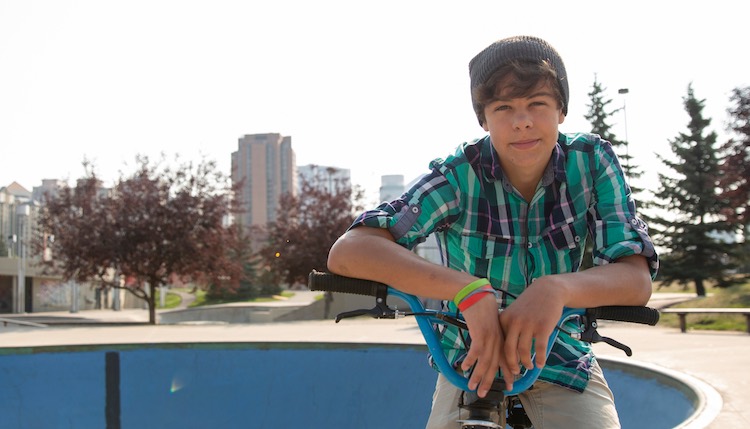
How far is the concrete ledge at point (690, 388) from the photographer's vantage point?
3029mm

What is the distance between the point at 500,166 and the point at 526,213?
0.14 m

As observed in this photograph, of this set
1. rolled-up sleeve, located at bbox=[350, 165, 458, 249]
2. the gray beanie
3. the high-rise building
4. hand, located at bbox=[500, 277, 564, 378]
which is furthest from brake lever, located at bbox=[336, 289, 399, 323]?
the high-rise building

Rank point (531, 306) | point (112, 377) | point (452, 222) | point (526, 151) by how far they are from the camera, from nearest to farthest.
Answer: point (531, 306), point (526, 151), point (452, 222), point (112, 377)

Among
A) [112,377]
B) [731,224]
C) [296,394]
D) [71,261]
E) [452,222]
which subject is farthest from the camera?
[731,224]

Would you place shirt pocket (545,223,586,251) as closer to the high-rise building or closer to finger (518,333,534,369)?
finger (518,333,534,369)

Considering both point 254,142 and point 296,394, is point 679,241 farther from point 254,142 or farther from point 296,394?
point 254,142

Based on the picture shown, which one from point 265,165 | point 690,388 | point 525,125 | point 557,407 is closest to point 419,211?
point 525,125

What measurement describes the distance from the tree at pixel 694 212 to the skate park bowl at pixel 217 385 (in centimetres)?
2303

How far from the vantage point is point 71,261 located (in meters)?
19.8

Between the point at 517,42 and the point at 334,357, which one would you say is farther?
the point at 334,357

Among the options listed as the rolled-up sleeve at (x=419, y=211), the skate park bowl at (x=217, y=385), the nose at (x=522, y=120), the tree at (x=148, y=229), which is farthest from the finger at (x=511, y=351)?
the tree at (x=148, y=229)

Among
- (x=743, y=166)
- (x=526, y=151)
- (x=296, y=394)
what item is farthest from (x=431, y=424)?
(x=743, y=166)

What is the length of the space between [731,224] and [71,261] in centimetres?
2368

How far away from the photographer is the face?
150cm
